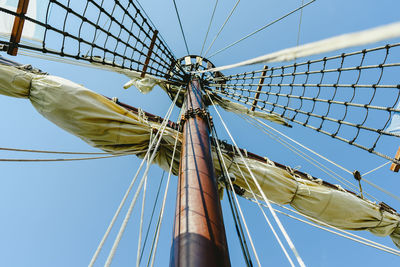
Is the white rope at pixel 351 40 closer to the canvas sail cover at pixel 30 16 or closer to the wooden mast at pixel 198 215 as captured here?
the wooden mast at pixel 198 215

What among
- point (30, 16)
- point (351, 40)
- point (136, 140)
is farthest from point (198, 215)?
point (30, 16)

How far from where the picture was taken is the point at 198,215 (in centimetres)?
145

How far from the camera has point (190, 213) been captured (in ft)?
4.82

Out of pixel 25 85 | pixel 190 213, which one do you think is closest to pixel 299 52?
pixel 190 213

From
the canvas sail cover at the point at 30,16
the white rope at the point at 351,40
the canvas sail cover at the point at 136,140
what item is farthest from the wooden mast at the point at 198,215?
the canvas sail cover at the point at 30,16

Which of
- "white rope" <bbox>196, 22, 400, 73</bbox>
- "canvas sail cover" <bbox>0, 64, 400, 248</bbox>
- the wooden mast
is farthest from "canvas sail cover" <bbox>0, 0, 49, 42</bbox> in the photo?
"white rope" <bbox>196, 22, 400, 73</bbox>

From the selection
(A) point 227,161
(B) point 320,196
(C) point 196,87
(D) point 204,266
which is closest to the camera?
(D) point 204,266

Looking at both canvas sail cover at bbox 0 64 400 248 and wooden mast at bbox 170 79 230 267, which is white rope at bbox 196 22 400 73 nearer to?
wooden mast at bbox 170 79 230 267

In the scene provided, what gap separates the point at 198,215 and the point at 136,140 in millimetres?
2038

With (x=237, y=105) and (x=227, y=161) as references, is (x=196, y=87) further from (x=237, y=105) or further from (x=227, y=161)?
(x=237, y=105)

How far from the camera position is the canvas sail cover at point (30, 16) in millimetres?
2545

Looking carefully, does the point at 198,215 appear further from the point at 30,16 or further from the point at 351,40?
the point at 30,16

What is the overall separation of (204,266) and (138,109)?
2.96m

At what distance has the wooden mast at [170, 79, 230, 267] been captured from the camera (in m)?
1.18
